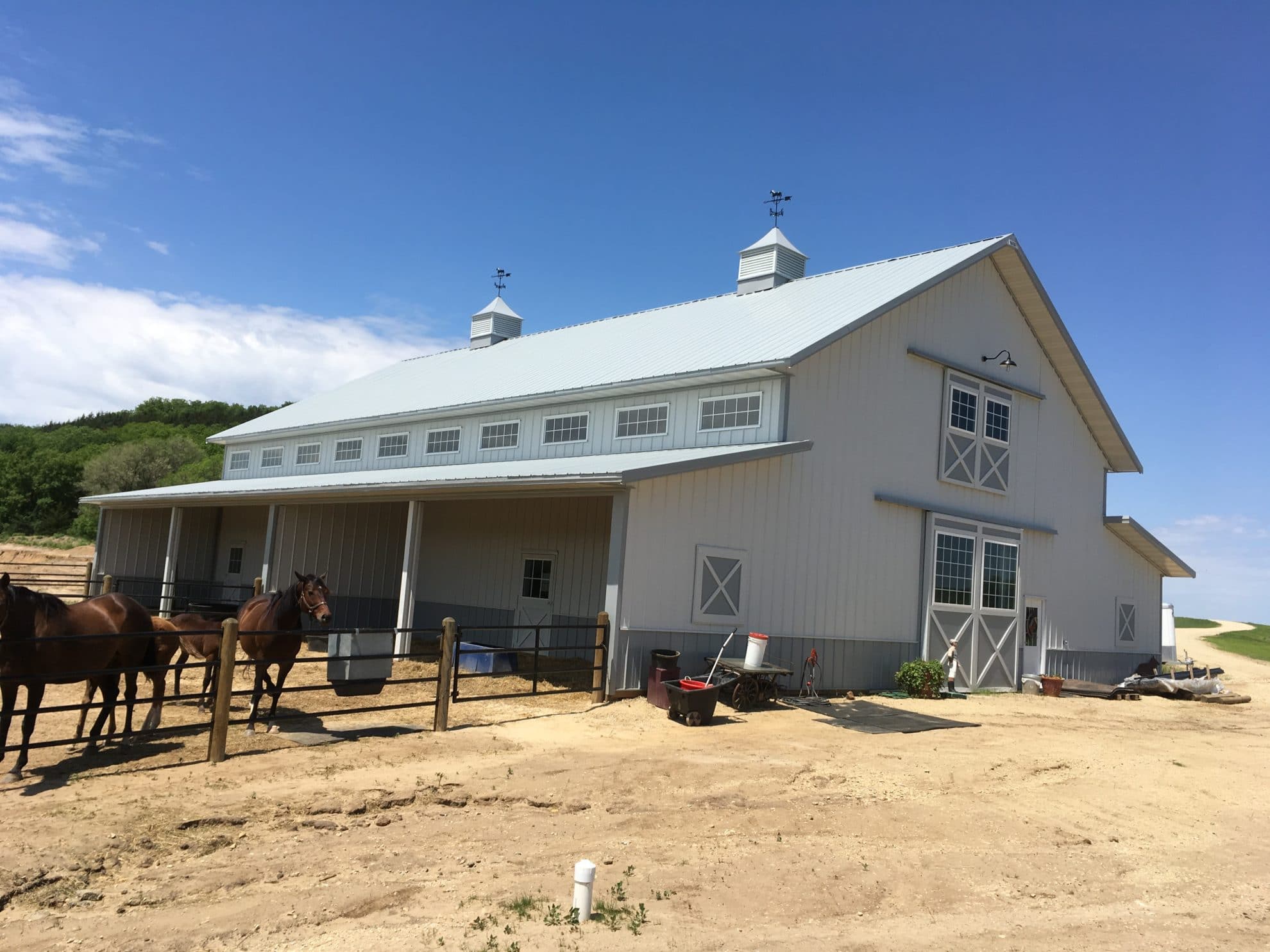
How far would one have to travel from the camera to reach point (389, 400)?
27062 millimetres

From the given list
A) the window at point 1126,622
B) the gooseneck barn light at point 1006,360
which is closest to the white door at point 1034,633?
the window at point 1126,622

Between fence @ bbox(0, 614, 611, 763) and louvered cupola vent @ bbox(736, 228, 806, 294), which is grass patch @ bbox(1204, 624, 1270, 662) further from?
fence @ bbox(0, 614, 611, 763)

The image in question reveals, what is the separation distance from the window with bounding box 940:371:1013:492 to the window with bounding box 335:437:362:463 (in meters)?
15.2

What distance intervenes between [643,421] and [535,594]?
4024 mm

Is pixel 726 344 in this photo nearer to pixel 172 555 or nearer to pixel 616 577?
pixel 616 577

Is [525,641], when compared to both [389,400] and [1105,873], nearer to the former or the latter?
[389,400]

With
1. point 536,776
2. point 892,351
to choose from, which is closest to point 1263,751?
point 892,351

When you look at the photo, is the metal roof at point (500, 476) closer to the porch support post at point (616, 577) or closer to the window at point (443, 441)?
the porch support post at point (616, 577)

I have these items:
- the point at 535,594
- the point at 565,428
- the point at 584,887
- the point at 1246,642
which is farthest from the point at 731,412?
the point at 1246,642

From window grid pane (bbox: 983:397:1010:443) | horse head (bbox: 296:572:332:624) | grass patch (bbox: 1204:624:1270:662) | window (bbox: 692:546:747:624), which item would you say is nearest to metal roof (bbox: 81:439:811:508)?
window (bbox: 692:546:747:624)

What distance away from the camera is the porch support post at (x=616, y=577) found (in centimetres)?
1312

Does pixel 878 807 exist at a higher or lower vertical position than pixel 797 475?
lower

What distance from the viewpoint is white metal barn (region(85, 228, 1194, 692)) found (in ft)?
48.4

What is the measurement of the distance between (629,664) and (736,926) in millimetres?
7813
